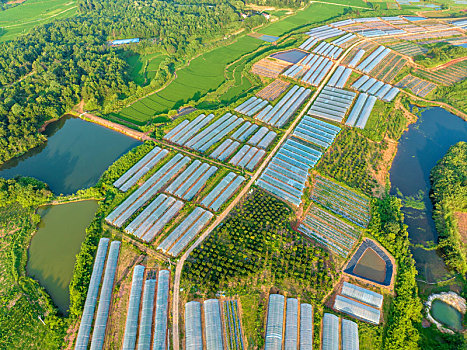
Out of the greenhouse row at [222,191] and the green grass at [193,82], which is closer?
the greenhouse row at [222,191]

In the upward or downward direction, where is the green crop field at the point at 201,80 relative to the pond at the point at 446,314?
upward

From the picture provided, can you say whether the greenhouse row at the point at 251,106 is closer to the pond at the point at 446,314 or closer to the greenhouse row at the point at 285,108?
the greenhouse row at the point at 285,108

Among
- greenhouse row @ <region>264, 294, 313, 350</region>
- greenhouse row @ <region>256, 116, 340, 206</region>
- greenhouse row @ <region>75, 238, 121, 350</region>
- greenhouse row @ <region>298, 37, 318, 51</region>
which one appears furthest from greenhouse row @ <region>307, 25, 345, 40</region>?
greenhouse row @ <region>75, 238, 121, 350</region>

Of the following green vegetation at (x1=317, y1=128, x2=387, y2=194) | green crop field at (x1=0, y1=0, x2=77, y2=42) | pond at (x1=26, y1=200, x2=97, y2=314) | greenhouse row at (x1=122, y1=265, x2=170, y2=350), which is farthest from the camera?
green crop field at (x1=0, y1=0, x2=77, y2=42)

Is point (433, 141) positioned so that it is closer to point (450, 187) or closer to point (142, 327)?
point (450, 187)

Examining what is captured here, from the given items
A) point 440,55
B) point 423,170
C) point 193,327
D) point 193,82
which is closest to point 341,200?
point 423,170

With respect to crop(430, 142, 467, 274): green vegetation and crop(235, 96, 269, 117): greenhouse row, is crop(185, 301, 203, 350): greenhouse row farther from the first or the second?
crop(235, 96, 269, 117): greenhouse row

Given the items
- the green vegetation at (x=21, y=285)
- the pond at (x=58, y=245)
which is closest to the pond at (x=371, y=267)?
the green vegetation at (x=21, y=285)
